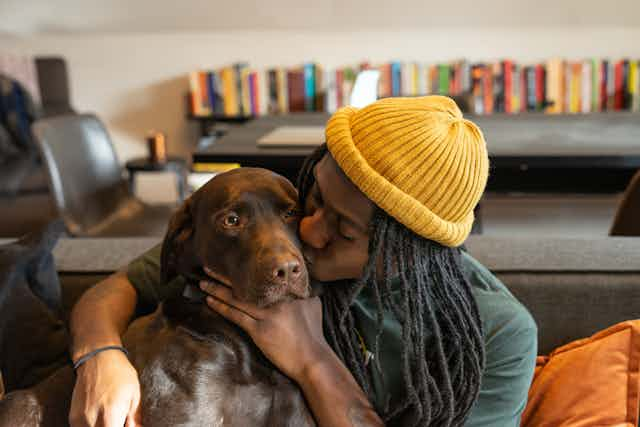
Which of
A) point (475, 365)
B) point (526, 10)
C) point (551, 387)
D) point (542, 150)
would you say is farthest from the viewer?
point (526, 10)

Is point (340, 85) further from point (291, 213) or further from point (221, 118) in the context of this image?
point (291, 213)

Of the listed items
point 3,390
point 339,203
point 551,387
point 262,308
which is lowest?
point 551,387

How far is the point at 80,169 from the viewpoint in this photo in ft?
8.95

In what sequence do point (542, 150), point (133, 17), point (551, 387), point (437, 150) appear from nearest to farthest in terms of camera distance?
point (437, 150)
point (551, 387)
point (542, 150)
point (133, 17)

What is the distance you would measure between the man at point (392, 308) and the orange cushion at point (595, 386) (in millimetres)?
202

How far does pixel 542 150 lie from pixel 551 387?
1062 millimetres

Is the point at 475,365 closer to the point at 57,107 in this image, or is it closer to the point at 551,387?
the point at 551,387

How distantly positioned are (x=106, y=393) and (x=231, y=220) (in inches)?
13.7

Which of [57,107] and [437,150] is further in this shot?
[57,107]

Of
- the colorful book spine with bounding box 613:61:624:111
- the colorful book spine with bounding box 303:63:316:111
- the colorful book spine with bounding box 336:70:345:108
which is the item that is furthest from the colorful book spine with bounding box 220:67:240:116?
the colorful book spine with bounding box 613:61:624:111

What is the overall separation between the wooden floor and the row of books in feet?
2.31

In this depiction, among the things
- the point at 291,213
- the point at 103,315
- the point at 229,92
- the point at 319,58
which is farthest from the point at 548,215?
the point at 103,315

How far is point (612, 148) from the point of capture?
7.36 feet

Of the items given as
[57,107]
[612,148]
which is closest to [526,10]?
[612,148]
